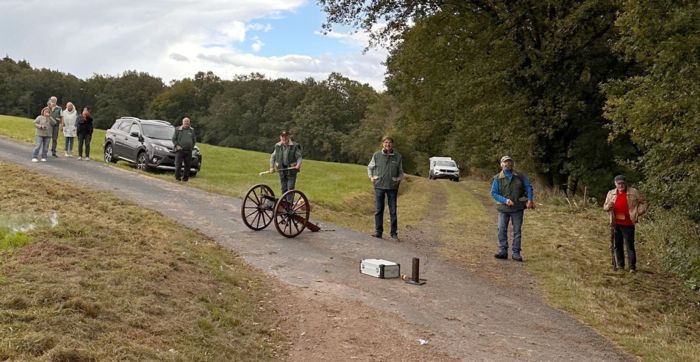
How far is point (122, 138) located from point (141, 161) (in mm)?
1545

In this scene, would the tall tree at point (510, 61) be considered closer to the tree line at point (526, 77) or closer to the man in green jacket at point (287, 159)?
the tree line at point (526, 77)

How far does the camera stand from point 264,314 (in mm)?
7133

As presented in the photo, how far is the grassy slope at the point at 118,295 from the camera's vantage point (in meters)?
4.77

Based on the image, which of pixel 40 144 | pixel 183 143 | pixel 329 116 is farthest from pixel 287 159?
pixel 329 116

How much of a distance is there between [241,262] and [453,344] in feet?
13.8

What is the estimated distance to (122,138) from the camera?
21.1m

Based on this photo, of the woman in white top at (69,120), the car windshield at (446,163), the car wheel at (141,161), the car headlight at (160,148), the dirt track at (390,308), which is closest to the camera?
the dirt track at (390,308)

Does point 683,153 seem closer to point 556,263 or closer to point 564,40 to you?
point 556,263

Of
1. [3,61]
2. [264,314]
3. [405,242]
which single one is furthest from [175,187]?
[3,61]

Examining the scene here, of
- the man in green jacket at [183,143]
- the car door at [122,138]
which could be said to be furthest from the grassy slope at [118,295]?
the car door at [122,138]

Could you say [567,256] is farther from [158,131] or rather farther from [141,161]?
[158,131]

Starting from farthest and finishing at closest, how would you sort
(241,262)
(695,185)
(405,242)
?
(695,185), (405,242), (241,262)

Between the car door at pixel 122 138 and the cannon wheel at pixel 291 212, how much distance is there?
11.4m

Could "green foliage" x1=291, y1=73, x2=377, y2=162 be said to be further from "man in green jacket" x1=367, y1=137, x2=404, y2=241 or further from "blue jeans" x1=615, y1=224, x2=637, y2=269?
"blue jeans" x1=615, y1=224, x2=637, y2=269
